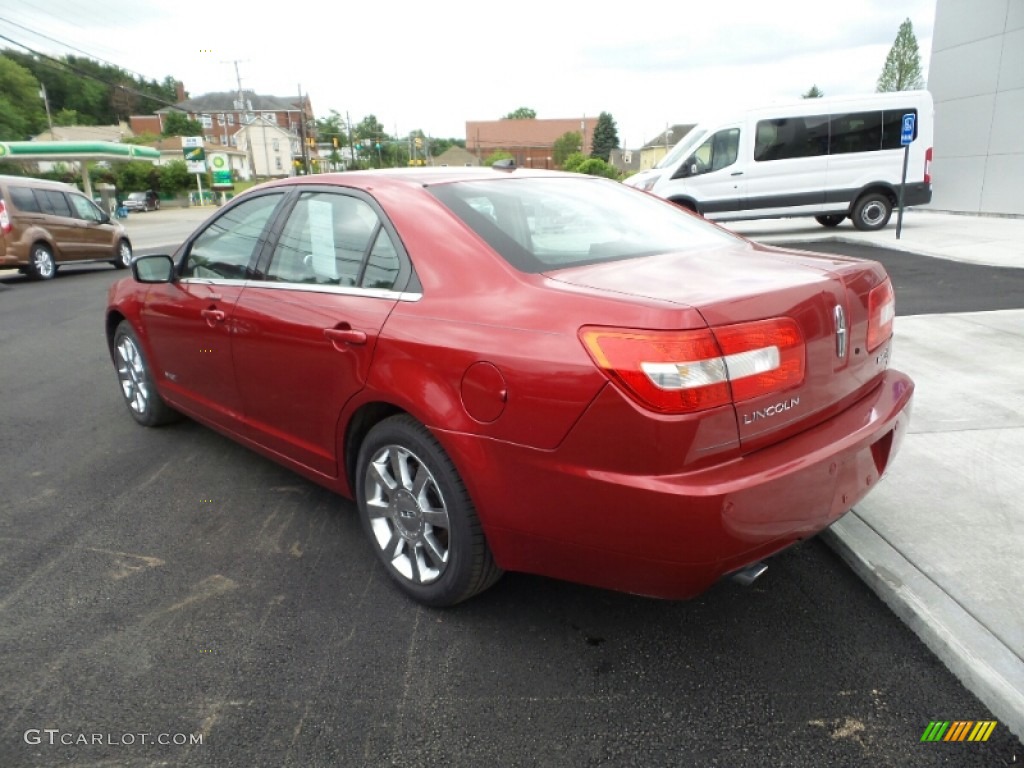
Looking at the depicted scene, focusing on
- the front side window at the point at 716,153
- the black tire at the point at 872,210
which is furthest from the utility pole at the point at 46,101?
the black tire at the point at 872,210

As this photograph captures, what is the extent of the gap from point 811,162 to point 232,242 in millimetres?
14768

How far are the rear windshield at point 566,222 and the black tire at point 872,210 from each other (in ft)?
47.4

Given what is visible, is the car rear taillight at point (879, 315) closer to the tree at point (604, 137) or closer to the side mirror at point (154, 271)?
the side mirror at point (154, 271)

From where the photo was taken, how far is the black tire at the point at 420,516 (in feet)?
8.25

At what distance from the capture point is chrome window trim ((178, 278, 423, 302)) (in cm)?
270

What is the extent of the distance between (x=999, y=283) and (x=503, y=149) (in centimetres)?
11117

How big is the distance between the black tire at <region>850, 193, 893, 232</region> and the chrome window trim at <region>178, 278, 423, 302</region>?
1550 cm

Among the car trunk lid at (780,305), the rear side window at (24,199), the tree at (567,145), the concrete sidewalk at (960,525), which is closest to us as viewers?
the car trunk lid at (780,305)

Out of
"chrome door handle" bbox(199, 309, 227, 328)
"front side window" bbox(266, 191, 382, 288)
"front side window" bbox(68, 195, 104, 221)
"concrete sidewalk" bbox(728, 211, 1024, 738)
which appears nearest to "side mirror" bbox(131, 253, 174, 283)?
"chrome door handle" bbox(199, 309, 227, 328)

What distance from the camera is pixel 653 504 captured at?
6.66 ft

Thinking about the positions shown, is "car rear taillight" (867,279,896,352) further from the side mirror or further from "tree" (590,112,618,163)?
"tree" (590,112,618,163)

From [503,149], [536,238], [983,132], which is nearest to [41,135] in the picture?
[503,149]

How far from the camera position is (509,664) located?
97.1 inches

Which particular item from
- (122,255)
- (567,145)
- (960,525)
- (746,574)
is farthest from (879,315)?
(567,145)
